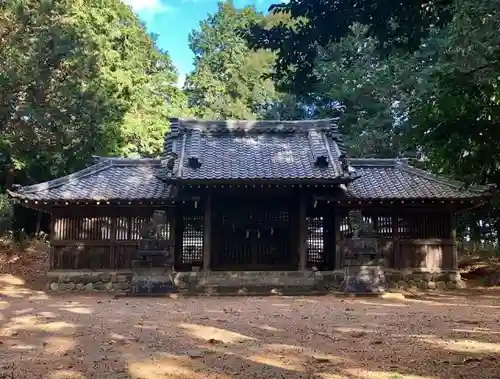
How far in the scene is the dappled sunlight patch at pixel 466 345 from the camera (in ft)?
21.0

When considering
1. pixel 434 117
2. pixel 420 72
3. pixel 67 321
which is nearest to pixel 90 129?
pixel 67 321

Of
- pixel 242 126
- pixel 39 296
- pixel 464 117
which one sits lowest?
pixel 39 296

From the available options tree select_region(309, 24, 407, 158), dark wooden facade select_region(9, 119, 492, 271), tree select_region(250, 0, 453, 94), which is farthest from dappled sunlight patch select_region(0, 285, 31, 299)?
tree select_region(309, 24, 407, 158)

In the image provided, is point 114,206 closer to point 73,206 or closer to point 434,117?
point 73,206

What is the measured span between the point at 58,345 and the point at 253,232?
9.80m

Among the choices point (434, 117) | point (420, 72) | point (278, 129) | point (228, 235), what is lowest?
point (228, 235)

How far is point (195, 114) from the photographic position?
37.1 meters

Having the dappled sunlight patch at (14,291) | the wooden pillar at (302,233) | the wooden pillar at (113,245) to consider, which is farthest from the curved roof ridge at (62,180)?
the wooden pillar at (302,233)

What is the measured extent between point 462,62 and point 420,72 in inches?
685

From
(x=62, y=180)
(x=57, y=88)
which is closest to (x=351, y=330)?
(x=62, y=180)

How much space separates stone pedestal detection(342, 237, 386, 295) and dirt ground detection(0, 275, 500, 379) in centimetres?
238

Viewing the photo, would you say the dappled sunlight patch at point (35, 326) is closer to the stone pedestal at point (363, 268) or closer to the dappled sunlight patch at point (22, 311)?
the dappled sunlight patch at point (22, 311)

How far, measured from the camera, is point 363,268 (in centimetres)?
1448

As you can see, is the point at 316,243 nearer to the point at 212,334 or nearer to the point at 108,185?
the point at 108,185
